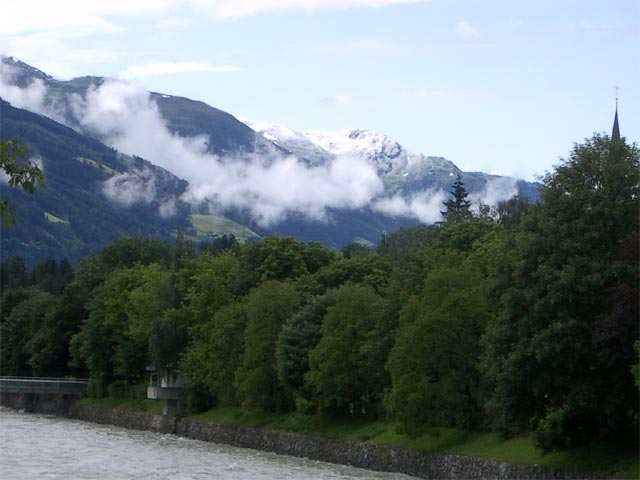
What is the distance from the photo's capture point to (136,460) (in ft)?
225

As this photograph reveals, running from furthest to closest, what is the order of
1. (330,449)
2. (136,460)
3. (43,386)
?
(43,386), (330,449), (136,460)

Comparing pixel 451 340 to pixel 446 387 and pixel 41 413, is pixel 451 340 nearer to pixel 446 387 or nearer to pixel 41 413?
pixel 446 387

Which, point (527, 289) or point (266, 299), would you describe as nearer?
point (527, 289)

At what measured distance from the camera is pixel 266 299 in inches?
3420

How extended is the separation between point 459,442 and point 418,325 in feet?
21.7

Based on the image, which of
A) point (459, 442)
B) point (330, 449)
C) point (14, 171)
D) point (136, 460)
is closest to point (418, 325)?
point (459, 442)

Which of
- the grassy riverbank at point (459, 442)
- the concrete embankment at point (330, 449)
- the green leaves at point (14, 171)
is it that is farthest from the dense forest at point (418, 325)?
the green leaves at point (14, 171)

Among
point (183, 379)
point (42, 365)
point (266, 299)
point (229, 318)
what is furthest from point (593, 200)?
point (42, 365)

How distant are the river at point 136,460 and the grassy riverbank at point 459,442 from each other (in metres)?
2.82

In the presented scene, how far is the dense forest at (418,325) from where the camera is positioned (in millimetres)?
47375

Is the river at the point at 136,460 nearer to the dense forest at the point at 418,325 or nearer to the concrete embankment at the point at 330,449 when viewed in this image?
the concrete embankment at the point at 330,449

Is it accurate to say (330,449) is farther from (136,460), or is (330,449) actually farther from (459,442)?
(459,442)

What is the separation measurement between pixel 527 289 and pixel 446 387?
13843 mm

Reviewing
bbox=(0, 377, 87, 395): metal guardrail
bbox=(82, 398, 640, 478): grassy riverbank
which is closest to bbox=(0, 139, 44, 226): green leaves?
bbox=(82, 398, 640, 478): grassy riverbank
